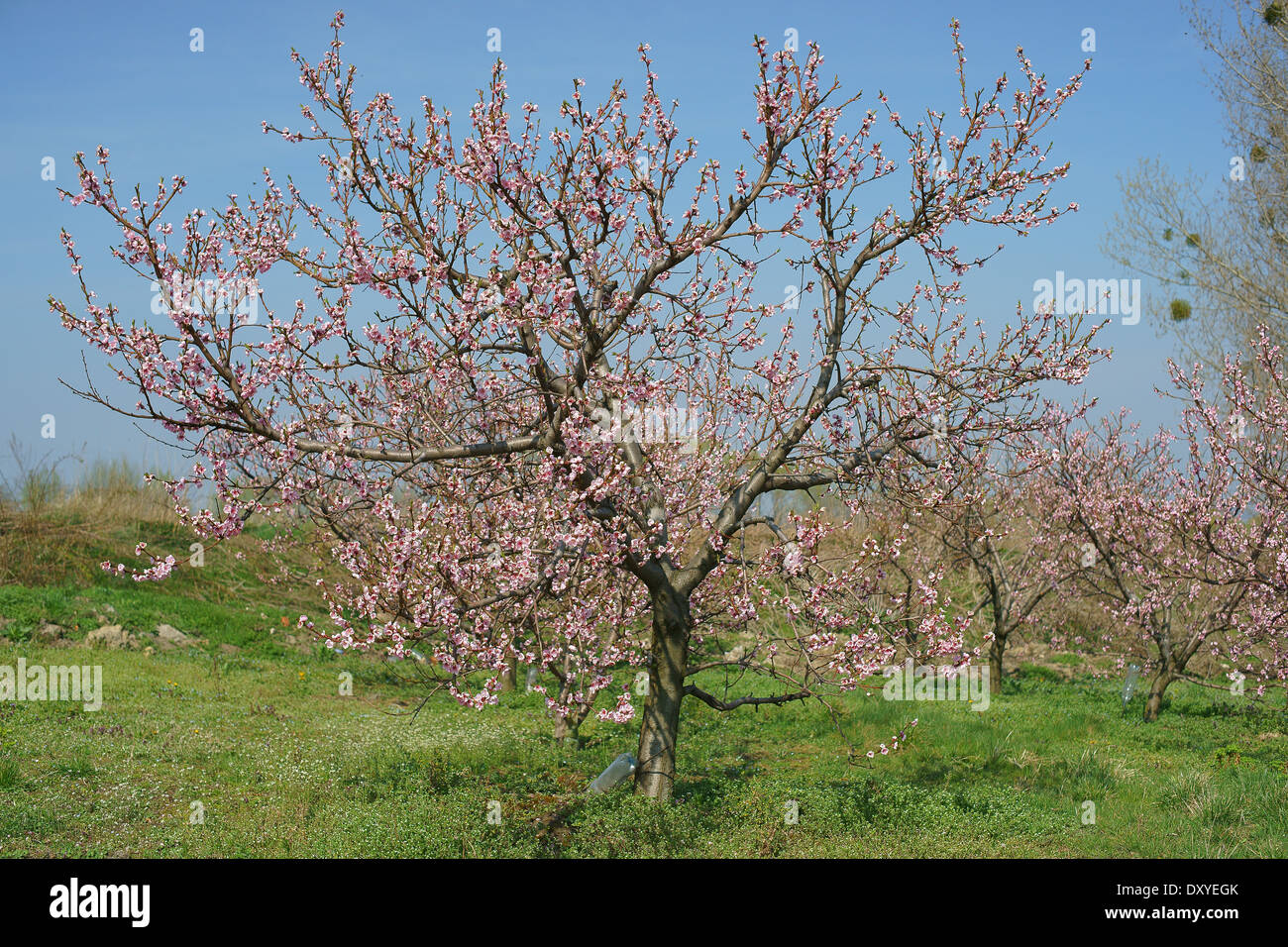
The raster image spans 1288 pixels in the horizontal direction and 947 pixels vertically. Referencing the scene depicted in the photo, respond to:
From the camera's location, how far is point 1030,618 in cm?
1711

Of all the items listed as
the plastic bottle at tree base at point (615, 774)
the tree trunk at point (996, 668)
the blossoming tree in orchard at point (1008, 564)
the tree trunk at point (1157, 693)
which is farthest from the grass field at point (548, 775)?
the blossoming tree in orchard at point (1008, 564)

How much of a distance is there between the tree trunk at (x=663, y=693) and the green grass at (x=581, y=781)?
0.24m

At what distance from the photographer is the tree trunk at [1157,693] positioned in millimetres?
13320

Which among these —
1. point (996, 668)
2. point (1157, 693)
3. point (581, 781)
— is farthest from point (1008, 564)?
point (581, 781)

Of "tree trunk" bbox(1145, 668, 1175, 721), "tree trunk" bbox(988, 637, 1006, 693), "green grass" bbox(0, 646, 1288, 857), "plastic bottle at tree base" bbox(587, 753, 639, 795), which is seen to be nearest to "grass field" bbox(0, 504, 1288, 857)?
"green grass" bbox(0, 646, 1288, 857)

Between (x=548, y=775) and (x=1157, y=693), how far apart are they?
30.3 feet

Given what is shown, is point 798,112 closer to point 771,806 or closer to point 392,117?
point 392,117

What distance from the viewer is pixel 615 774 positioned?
8195 millimetres

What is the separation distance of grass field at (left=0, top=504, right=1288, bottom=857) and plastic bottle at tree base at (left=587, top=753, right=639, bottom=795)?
0.24 meters

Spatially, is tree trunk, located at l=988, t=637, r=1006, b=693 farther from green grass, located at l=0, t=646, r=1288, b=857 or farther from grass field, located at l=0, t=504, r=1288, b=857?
green grass, located at l=0, t=646, r=1288, b=857

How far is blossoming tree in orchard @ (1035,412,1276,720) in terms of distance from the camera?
12.4 metres

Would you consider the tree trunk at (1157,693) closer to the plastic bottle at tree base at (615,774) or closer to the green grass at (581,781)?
the green grass at (581,781)

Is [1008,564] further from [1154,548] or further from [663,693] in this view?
[663,693]
